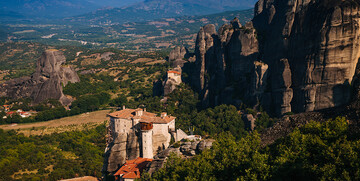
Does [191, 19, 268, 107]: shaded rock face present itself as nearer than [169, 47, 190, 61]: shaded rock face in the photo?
Yes

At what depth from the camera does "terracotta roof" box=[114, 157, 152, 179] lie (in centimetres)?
4047

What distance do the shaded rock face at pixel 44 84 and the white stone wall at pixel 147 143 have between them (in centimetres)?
6848

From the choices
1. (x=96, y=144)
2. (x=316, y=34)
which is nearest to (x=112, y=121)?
(x=96, y=144)

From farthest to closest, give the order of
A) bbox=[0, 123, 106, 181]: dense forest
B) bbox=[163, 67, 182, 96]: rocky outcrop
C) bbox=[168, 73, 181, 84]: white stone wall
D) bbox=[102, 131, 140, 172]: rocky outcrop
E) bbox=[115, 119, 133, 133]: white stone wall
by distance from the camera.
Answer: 1. bbox=[168, 73, 181, 84]: white stone wall
2. bbox=[163, 67, 182, 96]: rocky outcrop
3. bbox=[0, 123, 106, 181]: dense forest
4. bbox=[115, 119, 133, 133]: white stone wall
5. bbox=[102, 131, 140, 172]: rocky outcrop

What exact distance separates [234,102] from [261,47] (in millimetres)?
15631

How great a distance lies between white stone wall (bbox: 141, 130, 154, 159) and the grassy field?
3947cm

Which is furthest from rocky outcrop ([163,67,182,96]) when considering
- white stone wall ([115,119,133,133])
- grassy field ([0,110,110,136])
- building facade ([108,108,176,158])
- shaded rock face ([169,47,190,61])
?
white stone wall ([115,119,133,133])

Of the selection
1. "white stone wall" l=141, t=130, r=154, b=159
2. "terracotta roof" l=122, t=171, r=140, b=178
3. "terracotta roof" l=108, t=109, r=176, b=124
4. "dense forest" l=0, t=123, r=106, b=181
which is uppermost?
"terracotta roof" l=108, t=109, r=176, b=124

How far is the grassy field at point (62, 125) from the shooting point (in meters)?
79.8

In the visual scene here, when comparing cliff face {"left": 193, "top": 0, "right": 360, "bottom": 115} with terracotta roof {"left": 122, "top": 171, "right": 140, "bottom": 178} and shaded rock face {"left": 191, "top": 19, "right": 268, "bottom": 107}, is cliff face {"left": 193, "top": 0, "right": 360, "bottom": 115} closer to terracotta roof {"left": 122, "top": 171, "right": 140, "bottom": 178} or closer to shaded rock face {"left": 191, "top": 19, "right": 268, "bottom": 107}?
shaded rock face {"left": 191, "top": 19, "right": 268, "bottom": 107}

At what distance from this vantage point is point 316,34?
52.8 m

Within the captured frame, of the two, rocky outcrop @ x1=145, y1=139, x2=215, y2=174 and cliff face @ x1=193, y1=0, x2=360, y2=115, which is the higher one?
cliff face @ x1=193, y1=0, x2=360, y2=115

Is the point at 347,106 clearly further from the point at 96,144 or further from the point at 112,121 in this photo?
the point at 96,144

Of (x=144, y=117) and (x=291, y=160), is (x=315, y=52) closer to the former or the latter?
(x=144, y=117)
